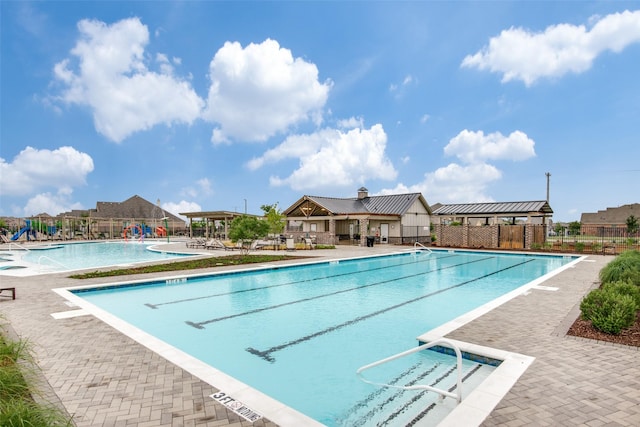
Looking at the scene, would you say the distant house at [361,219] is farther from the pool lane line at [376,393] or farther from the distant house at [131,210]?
the distant house at [131,210]

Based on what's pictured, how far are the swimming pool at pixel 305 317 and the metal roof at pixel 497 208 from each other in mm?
9464

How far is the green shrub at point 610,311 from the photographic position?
5.22 meters

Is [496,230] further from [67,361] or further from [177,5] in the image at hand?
[67,361]

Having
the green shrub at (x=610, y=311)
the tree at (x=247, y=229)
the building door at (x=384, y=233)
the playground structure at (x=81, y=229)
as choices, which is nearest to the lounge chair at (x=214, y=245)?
the tree at (x=247, y=229)

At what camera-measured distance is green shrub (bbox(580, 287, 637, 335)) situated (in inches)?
205

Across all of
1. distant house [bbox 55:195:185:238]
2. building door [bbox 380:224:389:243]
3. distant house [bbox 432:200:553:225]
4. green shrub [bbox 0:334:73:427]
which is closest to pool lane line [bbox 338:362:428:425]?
green shrub [bbox 0:334:73:427]

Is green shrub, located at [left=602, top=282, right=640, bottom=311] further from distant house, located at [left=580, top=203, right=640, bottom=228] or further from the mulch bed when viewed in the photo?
distant house, located at [left=580, top=203, right=640, bottom=228]

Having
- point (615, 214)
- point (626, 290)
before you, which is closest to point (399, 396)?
point (626, 290)

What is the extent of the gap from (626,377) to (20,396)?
621 centimetres

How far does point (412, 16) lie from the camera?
1717cm

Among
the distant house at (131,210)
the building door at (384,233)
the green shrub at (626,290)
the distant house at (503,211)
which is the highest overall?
the distant house at (131,210)

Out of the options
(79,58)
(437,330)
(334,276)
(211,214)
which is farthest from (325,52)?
(437,330)

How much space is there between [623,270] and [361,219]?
18.8 m

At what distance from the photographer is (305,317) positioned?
7.68m
